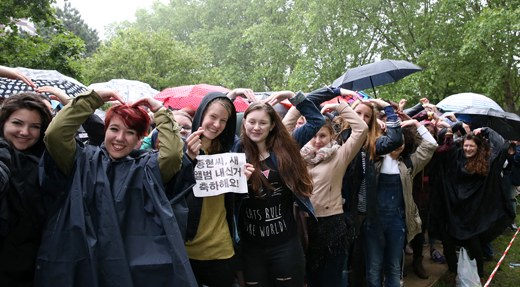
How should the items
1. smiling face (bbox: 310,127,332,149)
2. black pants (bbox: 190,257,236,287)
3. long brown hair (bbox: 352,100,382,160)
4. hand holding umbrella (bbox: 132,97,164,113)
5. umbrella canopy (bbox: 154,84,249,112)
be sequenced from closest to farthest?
hand holding umbrella (bbox: 132,97,164,113), black pants (bbox: 190,257,236,287), smiling face (bbox: 310,127,332,149), long brown hair (bbox: 352,100,382,160), umbrella canopy (bbox: 154,84,249,112)

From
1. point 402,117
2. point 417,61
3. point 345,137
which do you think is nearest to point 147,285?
point 345,137

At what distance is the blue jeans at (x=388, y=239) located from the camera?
3.71 meters

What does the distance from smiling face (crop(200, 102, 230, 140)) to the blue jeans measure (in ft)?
6.82

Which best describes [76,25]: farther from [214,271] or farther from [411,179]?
[214,271]

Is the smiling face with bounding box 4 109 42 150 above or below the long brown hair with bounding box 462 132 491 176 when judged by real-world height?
above

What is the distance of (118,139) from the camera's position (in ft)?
7.09

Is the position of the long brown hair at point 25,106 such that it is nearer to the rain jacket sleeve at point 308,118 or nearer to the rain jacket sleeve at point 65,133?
the rain jacket sleeve at point 65,133

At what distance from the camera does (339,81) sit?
5.55 meters

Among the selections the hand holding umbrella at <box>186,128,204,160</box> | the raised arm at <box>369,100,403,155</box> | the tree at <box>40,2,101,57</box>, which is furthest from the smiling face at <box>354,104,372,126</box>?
the tree at <box>40,2,101,57</box>

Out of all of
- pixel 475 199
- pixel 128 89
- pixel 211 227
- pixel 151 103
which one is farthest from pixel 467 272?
pixel 128 89

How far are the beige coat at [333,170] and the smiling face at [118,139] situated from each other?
146cm

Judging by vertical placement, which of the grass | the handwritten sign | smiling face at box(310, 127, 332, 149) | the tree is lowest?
the grass

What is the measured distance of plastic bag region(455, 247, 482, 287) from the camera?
418cm

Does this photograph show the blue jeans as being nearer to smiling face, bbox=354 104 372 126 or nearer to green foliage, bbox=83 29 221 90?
smiling face, bbox=354 104 372 126
